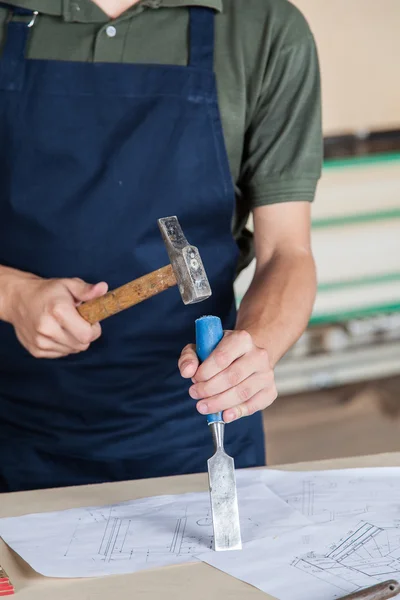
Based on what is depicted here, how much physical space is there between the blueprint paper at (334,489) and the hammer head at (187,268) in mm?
376

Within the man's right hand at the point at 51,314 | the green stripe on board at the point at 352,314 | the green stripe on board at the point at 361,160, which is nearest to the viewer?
the man's right hand at the point at 51,314

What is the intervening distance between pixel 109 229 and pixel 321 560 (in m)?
0.79

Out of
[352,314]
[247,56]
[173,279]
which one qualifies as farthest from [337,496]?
[352,314]

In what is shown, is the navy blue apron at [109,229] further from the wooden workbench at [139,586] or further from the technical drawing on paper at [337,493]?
the wooden workbench at [139,586]

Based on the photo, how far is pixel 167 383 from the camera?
70.8 inches

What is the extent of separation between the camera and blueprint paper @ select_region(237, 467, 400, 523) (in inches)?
54.6

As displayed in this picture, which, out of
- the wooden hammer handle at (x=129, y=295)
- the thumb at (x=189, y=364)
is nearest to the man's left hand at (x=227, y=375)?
the thumb at (x=189, y=364)

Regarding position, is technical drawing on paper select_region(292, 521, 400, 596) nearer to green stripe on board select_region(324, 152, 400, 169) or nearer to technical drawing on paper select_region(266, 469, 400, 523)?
technical drawing on paper select_region(266, 469, 400, 523)

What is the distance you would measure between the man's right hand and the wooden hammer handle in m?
0.02

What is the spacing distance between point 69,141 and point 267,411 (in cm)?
252

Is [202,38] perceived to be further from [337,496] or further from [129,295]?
[337,496]

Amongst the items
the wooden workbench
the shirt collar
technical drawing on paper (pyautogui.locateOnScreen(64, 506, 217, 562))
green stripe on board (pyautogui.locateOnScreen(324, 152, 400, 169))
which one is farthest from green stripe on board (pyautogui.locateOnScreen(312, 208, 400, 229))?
the wooden workbench

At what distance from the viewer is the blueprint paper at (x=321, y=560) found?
115 cm

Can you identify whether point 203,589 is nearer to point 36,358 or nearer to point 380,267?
point 36,358
